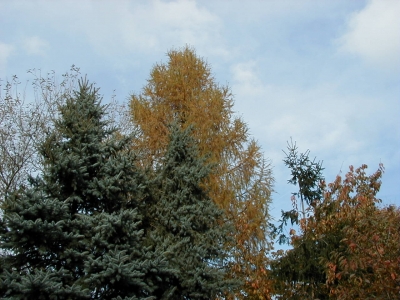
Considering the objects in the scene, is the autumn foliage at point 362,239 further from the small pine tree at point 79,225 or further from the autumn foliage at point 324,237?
the small pine tree at point 79,225

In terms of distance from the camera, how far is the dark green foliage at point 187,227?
12.2 m

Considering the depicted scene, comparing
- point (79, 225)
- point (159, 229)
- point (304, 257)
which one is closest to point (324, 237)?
point (304, 257)

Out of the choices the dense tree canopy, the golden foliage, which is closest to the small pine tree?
the dense tree canopy

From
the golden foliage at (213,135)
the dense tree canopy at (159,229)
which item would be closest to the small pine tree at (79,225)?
the dense tree canopy at (159,229)

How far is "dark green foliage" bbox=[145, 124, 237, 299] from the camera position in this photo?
1220 centimetres

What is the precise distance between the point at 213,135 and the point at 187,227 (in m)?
5.97

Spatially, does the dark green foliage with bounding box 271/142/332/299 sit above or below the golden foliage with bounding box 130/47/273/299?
below

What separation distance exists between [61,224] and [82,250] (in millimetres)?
936

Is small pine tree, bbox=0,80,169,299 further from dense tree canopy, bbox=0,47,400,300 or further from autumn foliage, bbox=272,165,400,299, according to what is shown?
autumn foliage, bbox=272,165,400,299

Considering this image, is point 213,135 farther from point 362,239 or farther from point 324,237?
point 362,239

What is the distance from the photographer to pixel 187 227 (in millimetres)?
12992

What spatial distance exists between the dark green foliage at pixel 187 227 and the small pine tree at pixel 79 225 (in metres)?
0.71

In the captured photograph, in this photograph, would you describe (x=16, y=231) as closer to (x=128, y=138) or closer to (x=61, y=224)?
(x=61, y=224)

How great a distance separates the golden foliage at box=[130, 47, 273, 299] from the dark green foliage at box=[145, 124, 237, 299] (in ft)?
6.17
